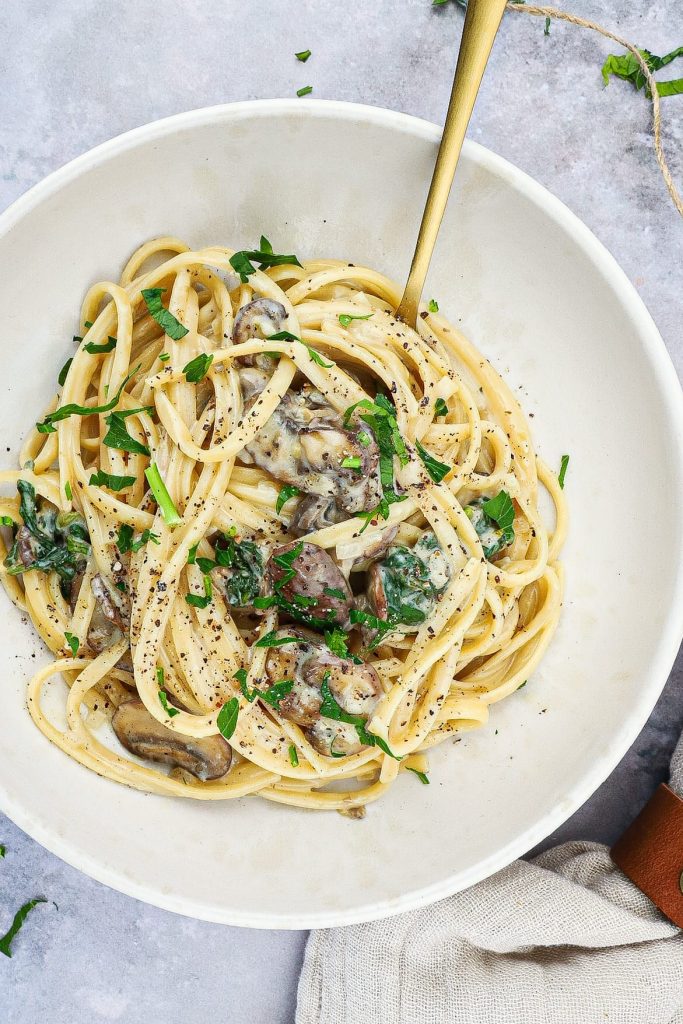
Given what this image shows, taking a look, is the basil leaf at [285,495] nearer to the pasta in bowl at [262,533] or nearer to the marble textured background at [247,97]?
the pasta in bowl at [262,533]

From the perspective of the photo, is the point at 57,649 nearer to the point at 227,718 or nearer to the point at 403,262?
the point at 227,718

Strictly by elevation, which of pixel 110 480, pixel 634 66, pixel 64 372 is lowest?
pixel 110 480

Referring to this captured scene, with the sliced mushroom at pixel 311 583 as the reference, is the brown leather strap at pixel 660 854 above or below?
below

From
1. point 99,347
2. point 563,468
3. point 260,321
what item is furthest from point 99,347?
point 563,468

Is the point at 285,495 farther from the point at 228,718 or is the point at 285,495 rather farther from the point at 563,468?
the point at 563,468

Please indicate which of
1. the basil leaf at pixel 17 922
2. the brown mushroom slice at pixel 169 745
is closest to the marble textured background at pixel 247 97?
the basil leaf at pixel 17 922

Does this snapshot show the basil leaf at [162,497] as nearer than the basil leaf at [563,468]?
Yes

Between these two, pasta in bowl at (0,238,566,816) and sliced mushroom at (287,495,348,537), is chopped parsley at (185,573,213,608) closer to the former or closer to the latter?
pasta in bowl at (0,238,566,816)
